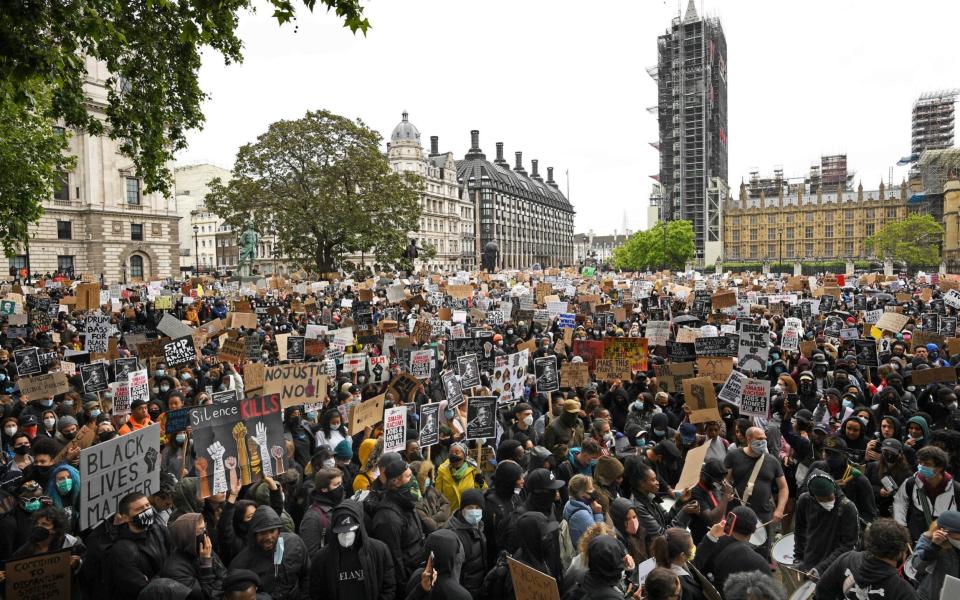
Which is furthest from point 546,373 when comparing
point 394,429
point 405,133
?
point 405,133

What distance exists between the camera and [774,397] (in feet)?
29.8

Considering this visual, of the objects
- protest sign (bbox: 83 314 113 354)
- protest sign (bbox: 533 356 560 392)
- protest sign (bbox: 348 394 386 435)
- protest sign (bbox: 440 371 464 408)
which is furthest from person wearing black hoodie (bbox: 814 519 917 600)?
protest sign (bbox: 83 314 113 354)

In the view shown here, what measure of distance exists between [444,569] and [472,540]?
71 centimetres

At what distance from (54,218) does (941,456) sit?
176ft

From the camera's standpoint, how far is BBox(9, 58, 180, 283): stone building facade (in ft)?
152

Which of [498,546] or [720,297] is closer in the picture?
[498,546]

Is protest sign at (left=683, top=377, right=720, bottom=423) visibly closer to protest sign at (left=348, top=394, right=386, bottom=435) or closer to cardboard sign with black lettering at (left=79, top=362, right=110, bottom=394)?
protest sign at (left=348, top=394, right=386, bottom=435)

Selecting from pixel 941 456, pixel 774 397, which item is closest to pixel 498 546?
pixel 941 456

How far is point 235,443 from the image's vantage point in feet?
18.4

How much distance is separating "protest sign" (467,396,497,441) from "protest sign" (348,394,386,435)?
3.85 ft

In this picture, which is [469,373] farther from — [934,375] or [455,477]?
[934,375]

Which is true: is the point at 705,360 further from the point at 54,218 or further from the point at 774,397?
the point at 54,218

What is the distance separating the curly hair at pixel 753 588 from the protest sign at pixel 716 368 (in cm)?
715

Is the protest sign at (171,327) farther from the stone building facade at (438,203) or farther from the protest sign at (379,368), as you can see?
the stone building facade at (438,203)
